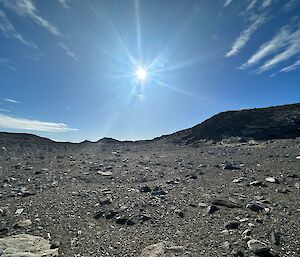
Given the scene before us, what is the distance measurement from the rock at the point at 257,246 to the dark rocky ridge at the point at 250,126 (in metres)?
25.4

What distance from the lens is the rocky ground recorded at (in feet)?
25.5

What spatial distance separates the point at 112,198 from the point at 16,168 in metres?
11.1

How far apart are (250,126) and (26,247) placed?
32.2 meters

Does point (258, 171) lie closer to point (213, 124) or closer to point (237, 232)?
point (237, 232)

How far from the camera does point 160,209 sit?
424 inches

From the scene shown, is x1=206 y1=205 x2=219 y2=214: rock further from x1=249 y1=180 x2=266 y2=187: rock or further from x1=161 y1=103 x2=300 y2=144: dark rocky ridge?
x1=161 y1=103 x2=300 y2=144: dark rocky ridge

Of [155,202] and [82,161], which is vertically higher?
[82,161]

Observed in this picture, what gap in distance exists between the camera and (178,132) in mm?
42750

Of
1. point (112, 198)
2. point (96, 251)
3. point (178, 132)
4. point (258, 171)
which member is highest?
point (178, 132)

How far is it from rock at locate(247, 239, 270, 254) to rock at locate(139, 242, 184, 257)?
6.51 feet

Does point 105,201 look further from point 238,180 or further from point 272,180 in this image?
point 272,180

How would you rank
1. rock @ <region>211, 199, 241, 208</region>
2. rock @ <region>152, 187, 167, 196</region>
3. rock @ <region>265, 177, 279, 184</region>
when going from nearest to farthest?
rock @ <region>211, 199, 241, 208</region> → rock @ <region>152, 187, 167, 196</region> → rock @ <region>265, 177, 279, 184</region>

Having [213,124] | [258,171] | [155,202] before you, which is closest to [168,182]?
[155,202]

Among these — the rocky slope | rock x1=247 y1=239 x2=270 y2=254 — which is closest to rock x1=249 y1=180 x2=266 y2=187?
the rocky slope
